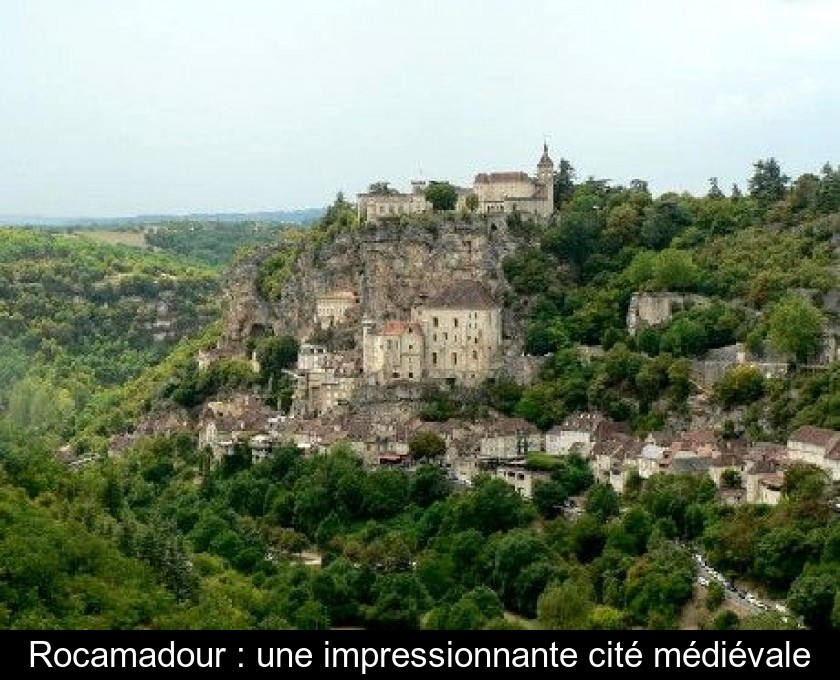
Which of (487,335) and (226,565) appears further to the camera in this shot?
(487,335)

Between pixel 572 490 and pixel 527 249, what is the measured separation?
14.8 m

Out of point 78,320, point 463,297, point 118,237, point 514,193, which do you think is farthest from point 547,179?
point 118,237

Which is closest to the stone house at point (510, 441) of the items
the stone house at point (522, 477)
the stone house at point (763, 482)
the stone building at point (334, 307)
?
the stone house at point (522, 477)

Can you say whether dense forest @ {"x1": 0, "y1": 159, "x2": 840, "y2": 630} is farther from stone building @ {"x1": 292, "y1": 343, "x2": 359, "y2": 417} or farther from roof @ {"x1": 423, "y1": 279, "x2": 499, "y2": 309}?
stone building @ {"x1": 292, "y1": 343, "x2": 359, "y2": 417}

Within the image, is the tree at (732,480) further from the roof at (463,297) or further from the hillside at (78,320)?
the hillside at (78,320)

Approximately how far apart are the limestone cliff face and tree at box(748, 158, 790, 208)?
10943 mm

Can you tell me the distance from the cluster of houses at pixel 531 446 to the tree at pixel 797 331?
373 centimetres

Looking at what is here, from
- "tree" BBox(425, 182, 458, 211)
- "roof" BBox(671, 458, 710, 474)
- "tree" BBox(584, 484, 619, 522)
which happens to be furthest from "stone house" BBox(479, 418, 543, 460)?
"tree" BBox(425, 182, 458, 211)

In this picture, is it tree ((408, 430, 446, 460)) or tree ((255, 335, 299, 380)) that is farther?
tree ((255, 335, 299, 380))

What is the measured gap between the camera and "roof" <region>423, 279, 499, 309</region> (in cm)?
5466

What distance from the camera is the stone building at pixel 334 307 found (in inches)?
2267
